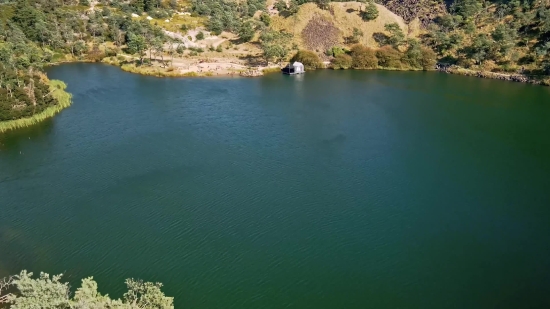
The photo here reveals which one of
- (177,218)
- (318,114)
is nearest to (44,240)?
(177,218)

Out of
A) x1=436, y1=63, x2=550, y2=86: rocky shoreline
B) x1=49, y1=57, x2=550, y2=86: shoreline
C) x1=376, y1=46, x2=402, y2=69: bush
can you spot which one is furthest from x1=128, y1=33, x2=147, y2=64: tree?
x1=436, y1=63, x2=550, y2=86: rocky shoreline

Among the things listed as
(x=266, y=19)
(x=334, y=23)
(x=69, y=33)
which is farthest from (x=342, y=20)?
(x=69, y=33)

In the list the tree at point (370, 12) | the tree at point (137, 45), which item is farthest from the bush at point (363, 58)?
the tree at point (137, 45)

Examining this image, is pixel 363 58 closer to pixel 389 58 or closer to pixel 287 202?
pixel 389 58

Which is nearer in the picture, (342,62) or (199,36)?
(342,62)

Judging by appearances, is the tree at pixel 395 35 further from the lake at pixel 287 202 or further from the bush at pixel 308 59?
the lake at pixel 287 202
